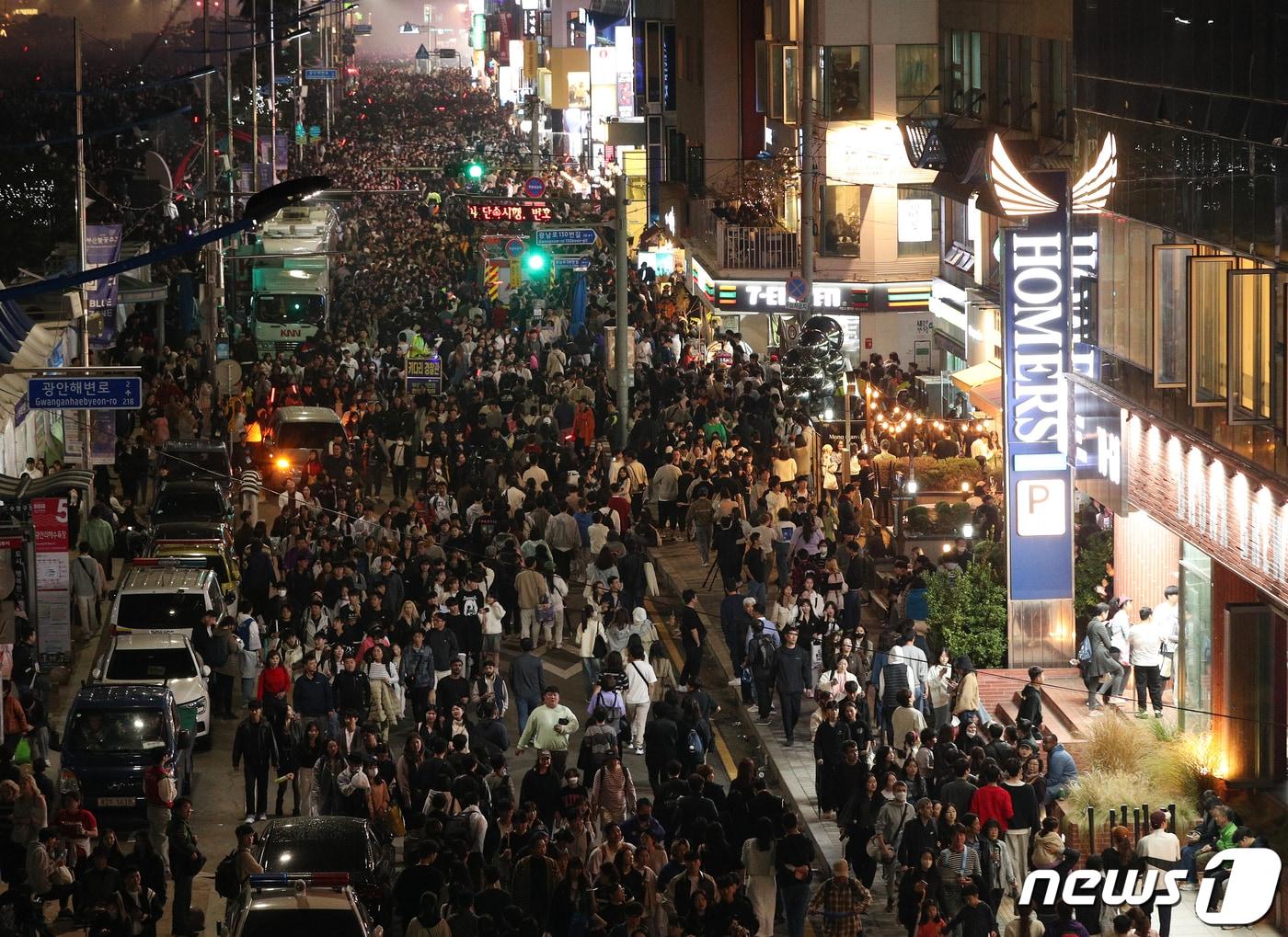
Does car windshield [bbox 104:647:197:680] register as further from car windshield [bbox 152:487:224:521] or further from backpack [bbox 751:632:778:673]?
car windshield [bbox 152:487:224:521]

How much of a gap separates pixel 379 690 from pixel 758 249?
87.5 feet

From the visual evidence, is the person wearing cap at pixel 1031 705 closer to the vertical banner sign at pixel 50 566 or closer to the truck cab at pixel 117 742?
the truck cab at pixel 117 742

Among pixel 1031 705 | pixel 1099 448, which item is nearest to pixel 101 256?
pixel 1099 448

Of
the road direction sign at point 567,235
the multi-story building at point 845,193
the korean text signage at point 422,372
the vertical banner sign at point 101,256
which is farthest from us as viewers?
the multi-story building at point 845,193

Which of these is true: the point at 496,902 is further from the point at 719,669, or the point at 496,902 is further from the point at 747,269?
the point at 747,269

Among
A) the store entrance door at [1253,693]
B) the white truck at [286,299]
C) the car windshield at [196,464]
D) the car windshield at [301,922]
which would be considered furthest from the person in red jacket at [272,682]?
the white truck at [286,299]

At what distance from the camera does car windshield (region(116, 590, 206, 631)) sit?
23984 millimetres

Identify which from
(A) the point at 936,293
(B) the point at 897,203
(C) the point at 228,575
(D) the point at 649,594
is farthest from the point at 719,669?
(B) the point at 897,203

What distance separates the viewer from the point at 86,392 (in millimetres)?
25328

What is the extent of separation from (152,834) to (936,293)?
89.0 feet

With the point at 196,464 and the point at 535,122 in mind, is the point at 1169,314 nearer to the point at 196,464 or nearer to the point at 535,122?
the point at 196,464

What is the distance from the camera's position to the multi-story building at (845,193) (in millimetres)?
44281

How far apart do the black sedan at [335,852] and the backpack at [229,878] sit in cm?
20

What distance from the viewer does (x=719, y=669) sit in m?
26.0
